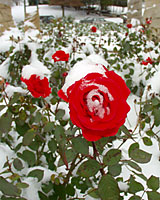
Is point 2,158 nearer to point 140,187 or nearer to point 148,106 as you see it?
point 140,187

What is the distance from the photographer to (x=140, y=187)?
17.8 inches

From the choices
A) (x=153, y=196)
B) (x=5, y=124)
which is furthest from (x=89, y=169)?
(x=5, y=124)

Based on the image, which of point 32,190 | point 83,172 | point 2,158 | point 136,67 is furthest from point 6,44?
point 83,172

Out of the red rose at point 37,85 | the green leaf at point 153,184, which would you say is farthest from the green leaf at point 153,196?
the red rose at point 37,85

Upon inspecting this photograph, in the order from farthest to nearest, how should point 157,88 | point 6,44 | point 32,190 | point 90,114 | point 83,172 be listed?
point 6,44 → point 157,88 → point 32,190 → point 83,172 → point 90,114

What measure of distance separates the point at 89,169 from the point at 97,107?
6.6 inches

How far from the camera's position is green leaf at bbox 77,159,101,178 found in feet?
1.27

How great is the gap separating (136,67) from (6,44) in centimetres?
121

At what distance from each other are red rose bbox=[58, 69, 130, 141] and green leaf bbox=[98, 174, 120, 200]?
13cm

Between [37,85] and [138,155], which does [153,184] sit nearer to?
[138,155]

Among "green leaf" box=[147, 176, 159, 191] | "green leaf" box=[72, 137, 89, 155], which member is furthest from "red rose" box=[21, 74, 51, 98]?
"green leaf" box=[147, 176, 159, 191]

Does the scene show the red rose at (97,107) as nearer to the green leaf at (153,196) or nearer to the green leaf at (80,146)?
the green leaf at (80,146)

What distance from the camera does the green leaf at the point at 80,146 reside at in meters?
0.38

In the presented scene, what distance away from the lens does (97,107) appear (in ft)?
0.96
